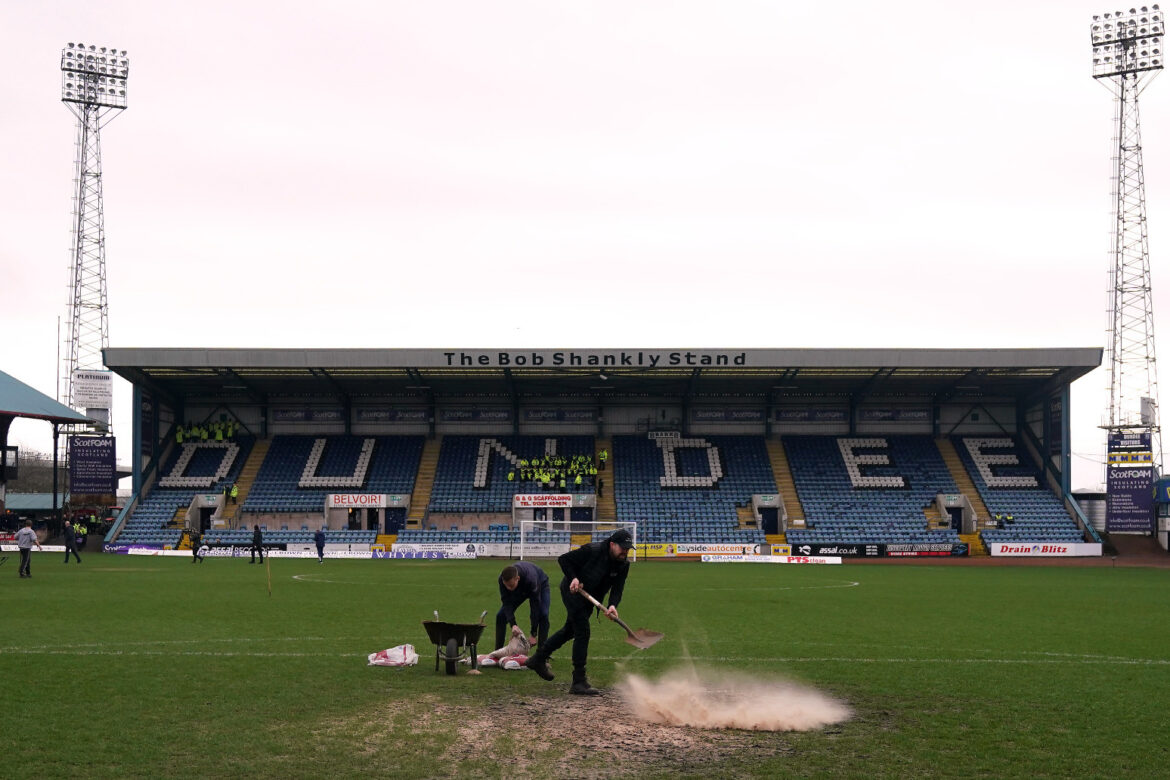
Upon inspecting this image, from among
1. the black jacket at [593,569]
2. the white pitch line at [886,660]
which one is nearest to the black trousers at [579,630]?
the black jacket at [593,569]

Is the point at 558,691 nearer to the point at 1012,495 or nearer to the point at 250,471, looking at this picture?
the point at 1012,495

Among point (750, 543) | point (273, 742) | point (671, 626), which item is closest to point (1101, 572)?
point (750, 543)

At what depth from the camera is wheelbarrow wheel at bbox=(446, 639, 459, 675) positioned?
564 inches

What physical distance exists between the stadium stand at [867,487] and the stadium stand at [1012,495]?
213 cm

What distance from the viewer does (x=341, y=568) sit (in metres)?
46.3

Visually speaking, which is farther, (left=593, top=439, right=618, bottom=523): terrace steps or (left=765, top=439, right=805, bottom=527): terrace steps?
(left=593, top=439, right=618, bottom=523): terrace steps

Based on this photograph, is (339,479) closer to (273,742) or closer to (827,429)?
(827,429)

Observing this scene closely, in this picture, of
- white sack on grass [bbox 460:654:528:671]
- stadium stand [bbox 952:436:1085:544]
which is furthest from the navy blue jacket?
stadium stand [bbox 952:436:1085:544]

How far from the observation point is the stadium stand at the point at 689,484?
2452 inches

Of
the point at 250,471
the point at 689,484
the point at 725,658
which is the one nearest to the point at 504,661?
the point at 725,658

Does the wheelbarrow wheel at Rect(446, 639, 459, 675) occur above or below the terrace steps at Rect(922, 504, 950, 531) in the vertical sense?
above

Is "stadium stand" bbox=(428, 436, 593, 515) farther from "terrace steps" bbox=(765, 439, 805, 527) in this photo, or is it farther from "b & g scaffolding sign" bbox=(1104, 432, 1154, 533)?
"b & g scaffolding sign" bbox=(1104, 432, 1154, 533)

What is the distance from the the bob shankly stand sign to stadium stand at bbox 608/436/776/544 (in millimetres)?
8492

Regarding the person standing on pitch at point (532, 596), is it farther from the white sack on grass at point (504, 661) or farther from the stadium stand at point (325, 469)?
the stadium stand at point (325, 469)
